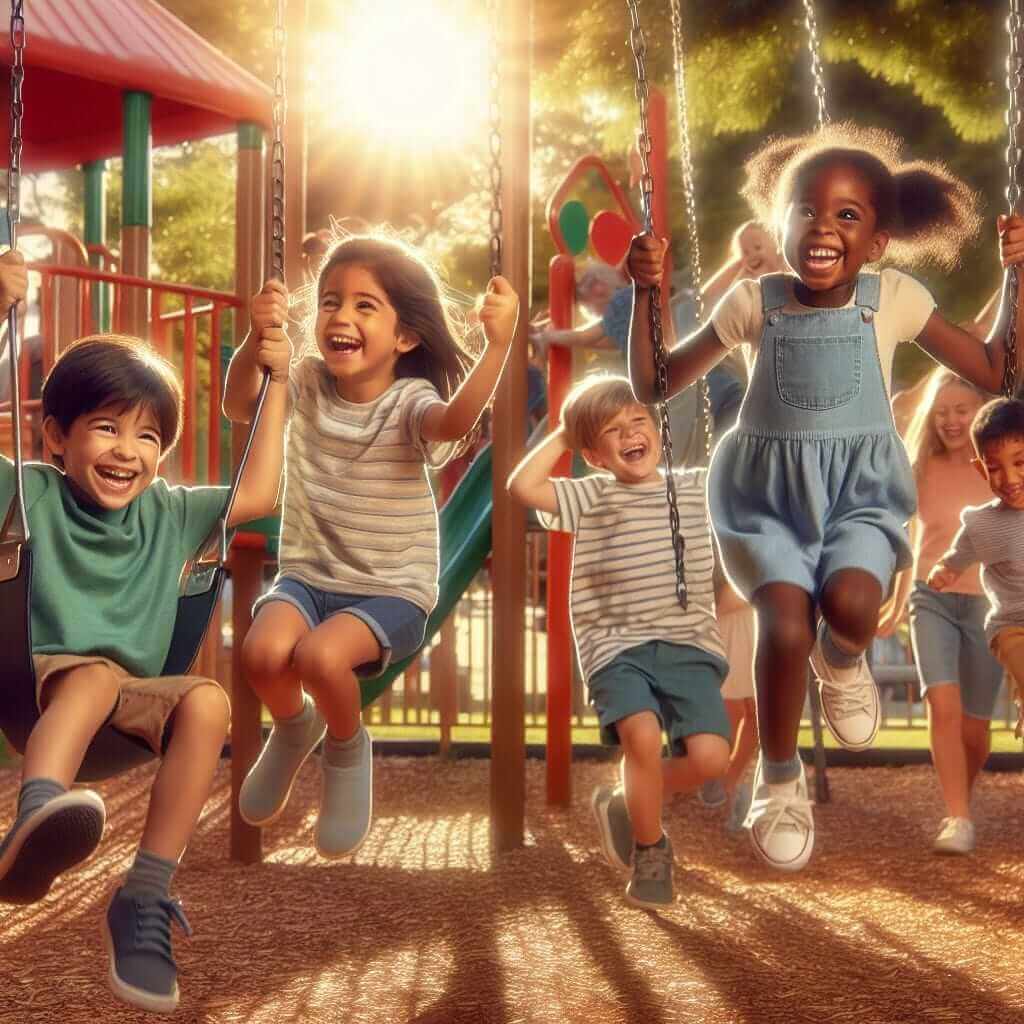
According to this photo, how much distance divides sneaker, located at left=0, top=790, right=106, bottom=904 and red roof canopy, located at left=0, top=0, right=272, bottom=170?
6.90 metres

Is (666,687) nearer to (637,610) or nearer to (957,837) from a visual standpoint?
(637,610)

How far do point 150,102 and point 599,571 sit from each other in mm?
6063

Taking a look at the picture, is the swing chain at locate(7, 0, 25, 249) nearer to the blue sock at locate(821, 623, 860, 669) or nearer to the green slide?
the blue sock at locate(821, 623, 860, 669)

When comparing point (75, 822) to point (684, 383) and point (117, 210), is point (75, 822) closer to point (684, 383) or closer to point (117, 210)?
point (684, 383)

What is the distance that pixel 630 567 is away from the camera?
5.38 metres

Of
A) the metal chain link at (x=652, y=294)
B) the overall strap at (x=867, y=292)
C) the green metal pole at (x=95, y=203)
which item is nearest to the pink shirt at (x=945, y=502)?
the metal chain link at (x=652, y=294)

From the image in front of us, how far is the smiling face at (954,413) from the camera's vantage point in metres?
7.53

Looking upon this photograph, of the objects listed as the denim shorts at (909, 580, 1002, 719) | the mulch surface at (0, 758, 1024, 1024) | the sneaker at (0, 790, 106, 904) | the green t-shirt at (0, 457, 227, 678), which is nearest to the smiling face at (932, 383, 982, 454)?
the denim shorts at (909, 580, 1002, 719)

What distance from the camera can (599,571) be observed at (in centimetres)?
541

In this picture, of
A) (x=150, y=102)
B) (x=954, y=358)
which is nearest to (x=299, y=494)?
(x=954, y=358)

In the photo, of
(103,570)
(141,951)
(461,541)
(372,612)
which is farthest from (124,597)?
(461,541)

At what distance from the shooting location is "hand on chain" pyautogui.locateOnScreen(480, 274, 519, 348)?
3.88m

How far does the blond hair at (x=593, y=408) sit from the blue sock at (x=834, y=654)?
1163 millimetres

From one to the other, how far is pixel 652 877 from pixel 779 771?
1.62 meters
